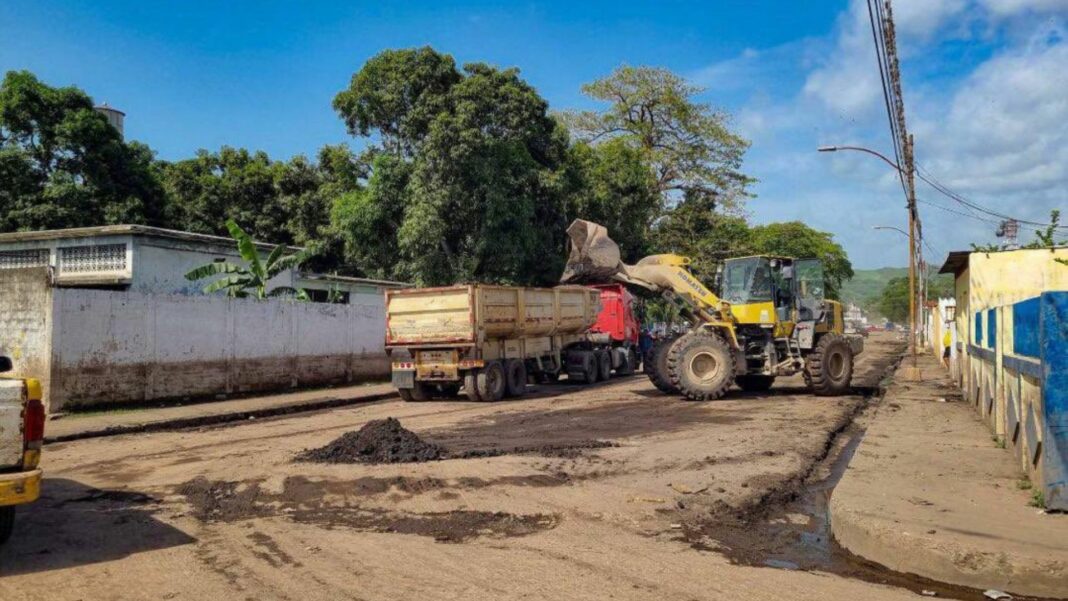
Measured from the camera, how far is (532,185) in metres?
27.4

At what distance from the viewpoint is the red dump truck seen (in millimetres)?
18203

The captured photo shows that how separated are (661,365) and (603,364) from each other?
7.13 metres

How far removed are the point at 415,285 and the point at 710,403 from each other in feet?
43.2

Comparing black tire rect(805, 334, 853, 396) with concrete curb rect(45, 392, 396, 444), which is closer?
concrete curb rect(45, 392, 396, 444)

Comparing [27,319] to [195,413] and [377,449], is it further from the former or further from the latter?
[377,449]

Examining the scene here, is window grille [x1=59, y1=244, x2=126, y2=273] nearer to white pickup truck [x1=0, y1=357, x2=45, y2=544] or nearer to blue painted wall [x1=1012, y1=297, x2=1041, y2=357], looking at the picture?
white pickup truck [x1=0, y1=357, x2=45, y2=544]

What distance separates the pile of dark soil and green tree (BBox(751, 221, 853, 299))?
43712mm

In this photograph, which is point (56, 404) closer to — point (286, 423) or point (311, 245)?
point (286, 423)

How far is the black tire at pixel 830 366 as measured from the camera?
17875 millimetres

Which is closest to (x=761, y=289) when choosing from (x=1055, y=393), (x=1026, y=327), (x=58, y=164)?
(x=1026, y=327)

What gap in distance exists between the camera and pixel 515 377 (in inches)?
784

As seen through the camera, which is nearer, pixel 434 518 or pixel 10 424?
pixel 10 424

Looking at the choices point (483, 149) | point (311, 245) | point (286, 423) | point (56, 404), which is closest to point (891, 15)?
point (483, 149)

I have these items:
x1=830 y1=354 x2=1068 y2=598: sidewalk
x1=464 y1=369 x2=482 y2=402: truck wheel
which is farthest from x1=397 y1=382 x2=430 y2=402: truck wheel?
x1=830 y1=354 x2=1068 y2=598: sidewalk
